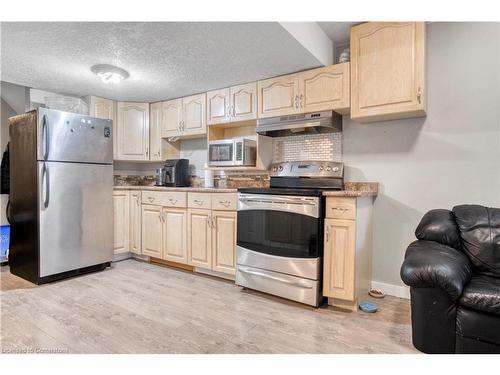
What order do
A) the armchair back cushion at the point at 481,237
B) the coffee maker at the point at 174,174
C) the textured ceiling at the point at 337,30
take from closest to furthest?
the armchair back cushion at the point at 481,237 < the textured ceiling at the point at 337,30 < the coffee maker at the point at 174,174

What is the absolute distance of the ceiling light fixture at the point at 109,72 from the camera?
281cm

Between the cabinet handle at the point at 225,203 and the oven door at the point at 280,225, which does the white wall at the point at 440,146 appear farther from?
the cabinet handle at the point at 225,203

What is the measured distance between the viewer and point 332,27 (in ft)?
8.34

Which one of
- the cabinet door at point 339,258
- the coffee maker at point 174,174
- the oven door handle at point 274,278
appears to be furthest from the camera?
the coffee maker at point 174,174

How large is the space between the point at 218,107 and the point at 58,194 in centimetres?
190

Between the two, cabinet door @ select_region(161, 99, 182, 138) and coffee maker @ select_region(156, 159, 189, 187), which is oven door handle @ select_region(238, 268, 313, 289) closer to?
coffee maker @ select_region(156, 159, 189, 187)

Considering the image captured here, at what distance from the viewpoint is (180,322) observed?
207 cm

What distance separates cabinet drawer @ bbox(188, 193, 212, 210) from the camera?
304 cm

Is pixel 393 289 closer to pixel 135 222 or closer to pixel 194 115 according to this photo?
pixel 194 115

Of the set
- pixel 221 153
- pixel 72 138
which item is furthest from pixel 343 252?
pixel 72 138

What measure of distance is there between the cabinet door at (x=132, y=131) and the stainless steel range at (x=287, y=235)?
2002mm

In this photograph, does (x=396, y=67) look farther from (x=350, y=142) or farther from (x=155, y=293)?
(x=155, y=293)

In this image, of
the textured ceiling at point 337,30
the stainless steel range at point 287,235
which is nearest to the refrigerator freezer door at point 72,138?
the stainless steel range at point 287,235
